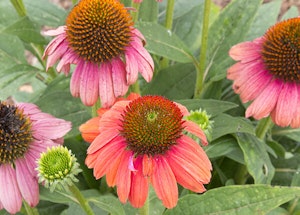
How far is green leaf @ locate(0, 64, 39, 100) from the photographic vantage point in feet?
4.87

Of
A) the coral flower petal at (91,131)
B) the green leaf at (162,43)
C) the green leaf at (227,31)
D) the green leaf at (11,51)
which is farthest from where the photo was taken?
the green leaf at (11,51)

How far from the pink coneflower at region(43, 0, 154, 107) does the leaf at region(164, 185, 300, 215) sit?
0.29m

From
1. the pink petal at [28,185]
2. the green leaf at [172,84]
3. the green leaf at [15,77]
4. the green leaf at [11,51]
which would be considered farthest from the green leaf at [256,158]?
the green leaf at [11,51]

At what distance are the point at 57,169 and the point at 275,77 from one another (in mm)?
615

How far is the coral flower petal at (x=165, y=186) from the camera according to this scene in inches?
34.7

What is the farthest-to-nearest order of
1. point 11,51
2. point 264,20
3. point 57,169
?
point 264,20, point 11,51, point 57,169

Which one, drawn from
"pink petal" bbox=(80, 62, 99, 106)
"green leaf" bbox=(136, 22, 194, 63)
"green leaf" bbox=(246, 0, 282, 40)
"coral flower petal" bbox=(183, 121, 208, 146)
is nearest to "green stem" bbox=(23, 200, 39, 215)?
"pink petal" bbox=(80, 62, 99, 106)

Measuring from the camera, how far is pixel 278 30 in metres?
1.23

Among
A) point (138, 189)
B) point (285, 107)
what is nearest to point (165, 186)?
point (138, 189)

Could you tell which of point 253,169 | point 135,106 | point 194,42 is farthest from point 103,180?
point 194,42

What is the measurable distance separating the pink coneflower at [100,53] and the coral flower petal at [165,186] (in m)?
0.23

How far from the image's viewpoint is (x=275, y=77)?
1230mm

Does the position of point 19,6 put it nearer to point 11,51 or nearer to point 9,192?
point 11,51

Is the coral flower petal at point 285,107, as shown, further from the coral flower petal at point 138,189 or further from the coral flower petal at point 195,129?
the coral flower petal at point 138,189
